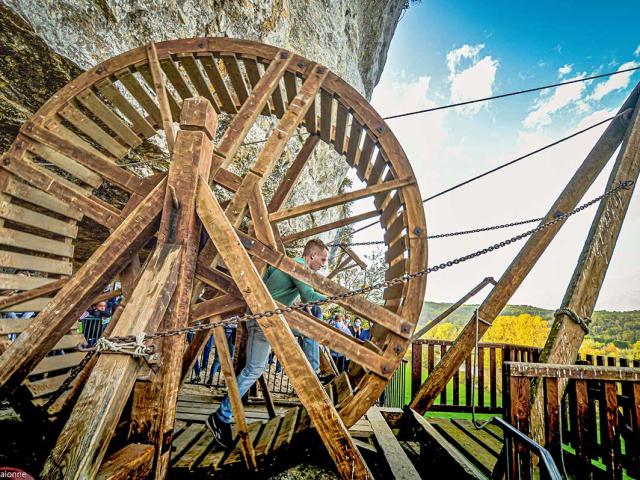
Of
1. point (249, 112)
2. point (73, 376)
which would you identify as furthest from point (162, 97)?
point (73, 376)

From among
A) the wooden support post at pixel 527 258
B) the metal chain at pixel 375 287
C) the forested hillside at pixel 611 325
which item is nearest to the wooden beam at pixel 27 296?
the metal chain at pixel 375 287

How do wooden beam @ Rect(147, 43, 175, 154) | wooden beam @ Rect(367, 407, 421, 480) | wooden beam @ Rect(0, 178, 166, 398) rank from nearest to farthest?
1. wooden beam @ Rect(0, 178, 166, 398)
2. wooden beam @ Rect(367, 407, 421, 480)
3. wooden beam @ Rect(147, 43, 175, 154)

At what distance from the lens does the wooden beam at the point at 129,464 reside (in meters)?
1.74

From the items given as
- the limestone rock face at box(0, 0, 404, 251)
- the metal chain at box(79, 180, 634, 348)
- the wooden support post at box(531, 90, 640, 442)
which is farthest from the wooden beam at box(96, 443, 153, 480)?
the limestone rock face at box(0, 0, 404, 251)

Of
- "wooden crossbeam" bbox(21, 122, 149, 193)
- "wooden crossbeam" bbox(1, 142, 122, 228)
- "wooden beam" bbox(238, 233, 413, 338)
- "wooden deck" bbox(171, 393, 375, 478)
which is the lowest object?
"wooden deck" bbox(171, 393, 375, 478)

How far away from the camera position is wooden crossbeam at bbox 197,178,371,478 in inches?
86.5

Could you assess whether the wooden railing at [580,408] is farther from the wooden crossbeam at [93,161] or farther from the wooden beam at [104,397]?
the wooden crossbeam at [93,161]

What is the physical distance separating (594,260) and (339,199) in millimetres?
2575

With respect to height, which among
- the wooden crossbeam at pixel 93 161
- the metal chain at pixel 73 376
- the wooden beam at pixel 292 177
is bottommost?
the metal chain at pixel 73 376

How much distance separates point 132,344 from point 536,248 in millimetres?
3811

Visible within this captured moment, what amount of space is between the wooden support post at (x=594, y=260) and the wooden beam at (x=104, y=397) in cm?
299

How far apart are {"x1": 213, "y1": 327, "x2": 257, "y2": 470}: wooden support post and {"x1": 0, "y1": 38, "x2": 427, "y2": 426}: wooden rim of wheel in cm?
84

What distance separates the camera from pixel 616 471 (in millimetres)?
2283

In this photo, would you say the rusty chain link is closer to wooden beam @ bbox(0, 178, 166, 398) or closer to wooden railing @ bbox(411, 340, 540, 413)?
wooden beam @ bbox(0, 178, 166, 398)
